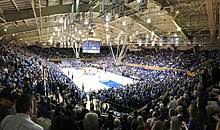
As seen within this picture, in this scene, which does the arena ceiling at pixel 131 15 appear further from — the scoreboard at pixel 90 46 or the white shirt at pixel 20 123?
the white shirt at pixel 20 123

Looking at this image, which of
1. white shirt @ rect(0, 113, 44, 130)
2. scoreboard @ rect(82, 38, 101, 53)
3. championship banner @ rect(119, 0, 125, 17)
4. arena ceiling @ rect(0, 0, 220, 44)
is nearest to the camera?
white shirt @ rect(0, 113, 44, 130)

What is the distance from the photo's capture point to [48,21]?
118 feet

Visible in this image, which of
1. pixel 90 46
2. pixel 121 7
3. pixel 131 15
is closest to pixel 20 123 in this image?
pixel 121 7

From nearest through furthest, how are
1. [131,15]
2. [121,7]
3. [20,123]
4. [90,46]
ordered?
[20,123] → [121,7] → [131,15] → [90,46]

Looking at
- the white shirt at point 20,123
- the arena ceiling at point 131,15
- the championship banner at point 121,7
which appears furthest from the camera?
the arena ceiling at point 131,15

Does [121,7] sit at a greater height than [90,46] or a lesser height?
greater

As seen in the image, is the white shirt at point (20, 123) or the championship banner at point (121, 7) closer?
the white shirt at point (20, 123)

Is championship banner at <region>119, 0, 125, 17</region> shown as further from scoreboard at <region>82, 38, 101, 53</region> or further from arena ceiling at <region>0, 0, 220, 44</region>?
scoreboard at <region>82, 38, 101, 53</region>

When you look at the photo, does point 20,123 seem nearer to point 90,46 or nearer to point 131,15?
point 131,15

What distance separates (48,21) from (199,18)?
14420 millimetres

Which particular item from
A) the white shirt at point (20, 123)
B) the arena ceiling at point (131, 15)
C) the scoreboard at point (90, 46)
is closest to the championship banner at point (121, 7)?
the arena ceiling at point (131, 15)

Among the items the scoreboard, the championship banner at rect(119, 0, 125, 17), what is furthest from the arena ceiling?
the scoreboard

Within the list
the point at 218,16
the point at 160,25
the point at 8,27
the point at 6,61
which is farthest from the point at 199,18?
the point at 6,61

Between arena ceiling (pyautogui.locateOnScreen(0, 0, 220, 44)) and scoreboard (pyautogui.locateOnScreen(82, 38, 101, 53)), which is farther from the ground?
arena ceiling (pyautogui.locateOnScreen(0, 0, 220, 44))
